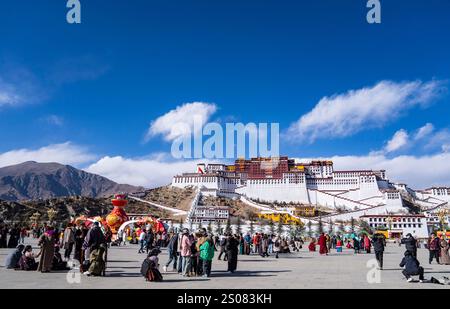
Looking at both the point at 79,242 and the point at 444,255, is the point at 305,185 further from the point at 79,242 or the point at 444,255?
the point at 79,242

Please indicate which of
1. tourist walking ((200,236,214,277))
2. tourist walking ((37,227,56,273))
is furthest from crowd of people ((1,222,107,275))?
tourist walking ((200,236,214,277))

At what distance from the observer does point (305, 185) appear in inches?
4094

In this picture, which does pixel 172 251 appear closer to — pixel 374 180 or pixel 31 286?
pixel 31 286

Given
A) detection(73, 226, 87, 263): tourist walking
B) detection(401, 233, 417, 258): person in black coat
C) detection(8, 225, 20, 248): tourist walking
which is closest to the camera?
detection(401, 233, 417, 258): person in black coat

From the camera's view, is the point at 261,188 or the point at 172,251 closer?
the point at 172,251

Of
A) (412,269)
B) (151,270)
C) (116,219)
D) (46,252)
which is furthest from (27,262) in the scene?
(116,219)

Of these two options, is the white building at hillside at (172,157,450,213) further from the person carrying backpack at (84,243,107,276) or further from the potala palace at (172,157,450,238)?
the person carrying backpack at (84,243,107,276)

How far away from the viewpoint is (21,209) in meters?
84.7

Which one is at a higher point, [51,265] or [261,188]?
[261,188]

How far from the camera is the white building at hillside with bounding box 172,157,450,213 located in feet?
325

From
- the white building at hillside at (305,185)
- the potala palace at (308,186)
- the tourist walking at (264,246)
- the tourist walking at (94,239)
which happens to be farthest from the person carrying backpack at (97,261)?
the white building at hillside at (305,185)
